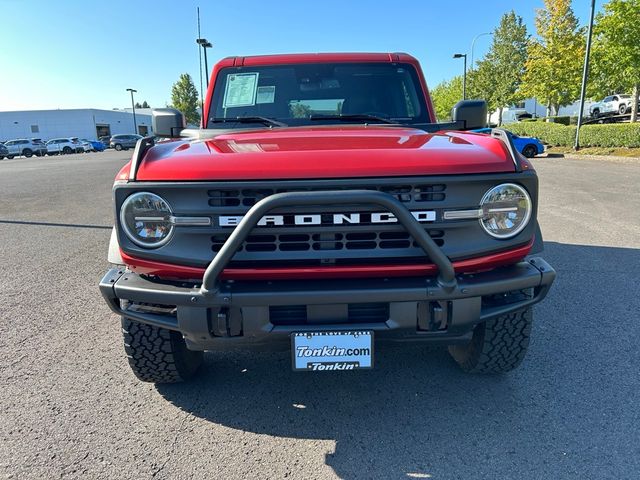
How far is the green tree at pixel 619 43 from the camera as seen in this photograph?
19062mm

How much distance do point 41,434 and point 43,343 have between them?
4.14 ft

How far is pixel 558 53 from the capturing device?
2811 centimetres

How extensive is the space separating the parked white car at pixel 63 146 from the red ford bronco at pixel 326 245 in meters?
49.0

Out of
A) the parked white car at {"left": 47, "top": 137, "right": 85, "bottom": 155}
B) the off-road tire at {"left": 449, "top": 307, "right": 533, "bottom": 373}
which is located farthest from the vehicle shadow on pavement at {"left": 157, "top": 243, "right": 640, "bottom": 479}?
the parked white car at {"left": 47, "top": 137, "right": 85, "bottom": 155}

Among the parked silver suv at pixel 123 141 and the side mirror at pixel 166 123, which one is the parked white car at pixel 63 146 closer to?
the parked silver suv at pixel 123 141

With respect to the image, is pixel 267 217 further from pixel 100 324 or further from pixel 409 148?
pixel 100 324

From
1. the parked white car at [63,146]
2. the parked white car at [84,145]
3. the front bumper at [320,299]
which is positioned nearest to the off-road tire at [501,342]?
the front bumper at [320,299]

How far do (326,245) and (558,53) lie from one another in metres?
31.4

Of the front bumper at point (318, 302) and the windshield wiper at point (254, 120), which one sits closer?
the front bumper at point (318, 302)

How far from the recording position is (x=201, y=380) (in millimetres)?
3002

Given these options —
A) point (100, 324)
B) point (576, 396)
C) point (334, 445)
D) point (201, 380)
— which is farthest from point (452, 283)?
point (100, 324)

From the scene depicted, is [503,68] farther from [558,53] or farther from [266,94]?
[266,94]

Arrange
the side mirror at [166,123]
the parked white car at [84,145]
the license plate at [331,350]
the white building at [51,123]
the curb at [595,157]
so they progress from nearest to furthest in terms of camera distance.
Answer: the license plate at [331,350]
the side mirror at [166,123]
the curb at [595,157]
the parked white car at [84,145]
the white building at [51,123]

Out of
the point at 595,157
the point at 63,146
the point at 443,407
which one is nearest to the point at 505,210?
the point at 443,407
